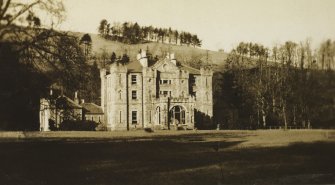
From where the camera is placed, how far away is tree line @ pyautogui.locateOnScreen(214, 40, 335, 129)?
13.2 metres

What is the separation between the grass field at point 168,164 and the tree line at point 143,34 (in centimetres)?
324

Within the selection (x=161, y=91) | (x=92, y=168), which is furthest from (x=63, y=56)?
(x=161, y=91)

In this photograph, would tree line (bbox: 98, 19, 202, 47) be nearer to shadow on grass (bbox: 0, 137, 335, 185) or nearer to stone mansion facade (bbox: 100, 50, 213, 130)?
shadow on grass (bbox: 0, 137, 335, 185)

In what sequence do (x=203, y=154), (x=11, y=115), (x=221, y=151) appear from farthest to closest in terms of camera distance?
(x=221, y=151), (x=203, y=154), (x=11, y=115)

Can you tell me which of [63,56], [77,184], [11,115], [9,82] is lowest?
[77,184]

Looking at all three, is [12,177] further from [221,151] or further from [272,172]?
[221,151]

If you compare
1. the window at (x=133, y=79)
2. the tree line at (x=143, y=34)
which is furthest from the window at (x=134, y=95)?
the tree line at (x=143, y=34)

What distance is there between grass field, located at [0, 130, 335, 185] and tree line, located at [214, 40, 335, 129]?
1.66m

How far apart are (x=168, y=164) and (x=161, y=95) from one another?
2017 centimetres

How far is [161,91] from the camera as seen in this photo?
105 feet

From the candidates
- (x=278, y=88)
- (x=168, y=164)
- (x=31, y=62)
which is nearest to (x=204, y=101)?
(x=278, y=88)

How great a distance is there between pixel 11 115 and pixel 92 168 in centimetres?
223

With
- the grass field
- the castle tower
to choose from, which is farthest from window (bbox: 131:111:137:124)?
the grass field

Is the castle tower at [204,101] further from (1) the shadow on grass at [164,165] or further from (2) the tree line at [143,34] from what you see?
(2) the tree line at [143,34]
